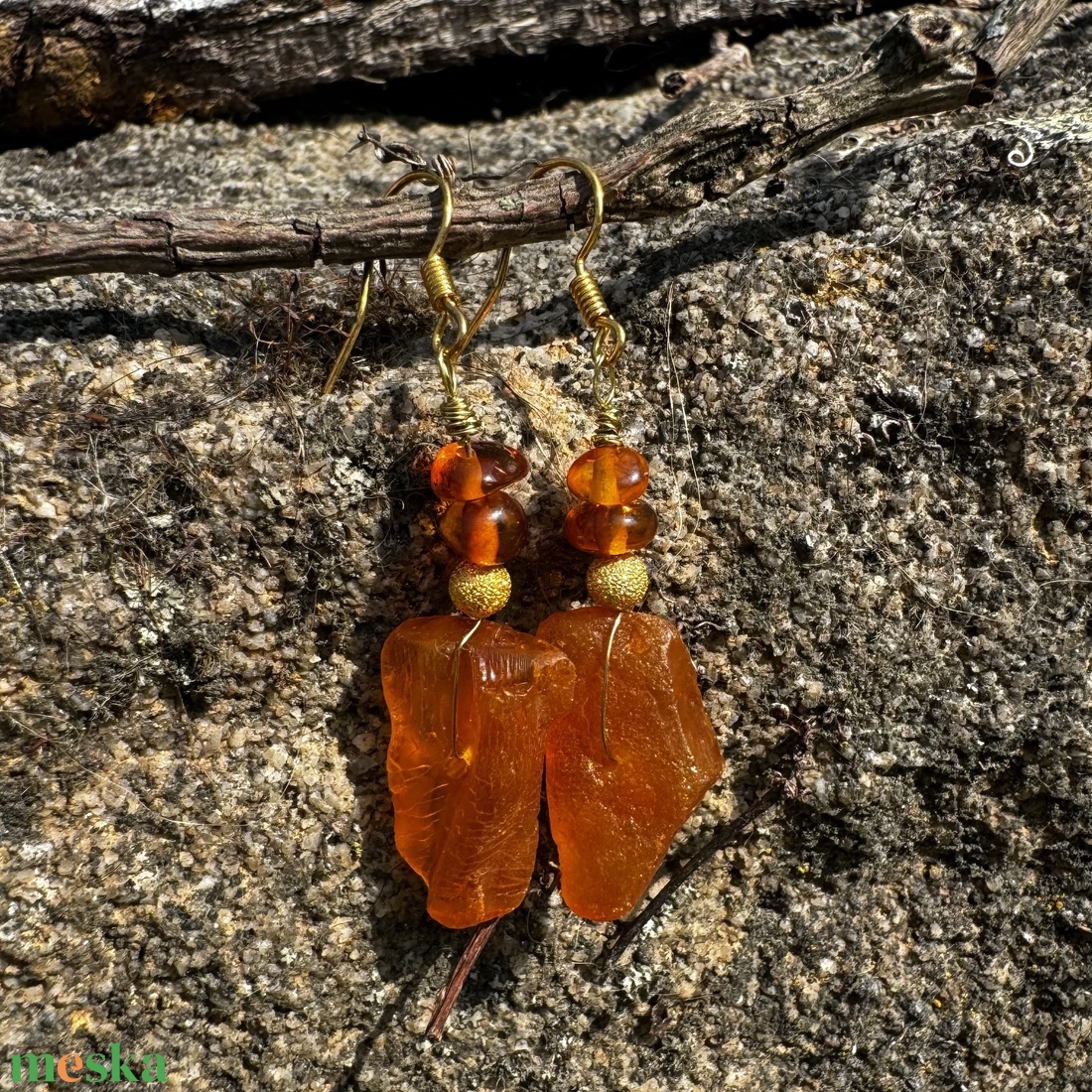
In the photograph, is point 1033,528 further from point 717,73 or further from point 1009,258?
point 717,73

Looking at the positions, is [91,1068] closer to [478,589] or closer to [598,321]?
[478,589]

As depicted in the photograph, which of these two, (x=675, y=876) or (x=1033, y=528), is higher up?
(x=1033, y=528)

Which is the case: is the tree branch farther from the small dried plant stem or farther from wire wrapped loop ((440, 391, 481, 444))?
the small dried plant stem

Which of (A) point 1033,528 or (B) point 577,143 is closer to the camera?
(A) point 1033,528

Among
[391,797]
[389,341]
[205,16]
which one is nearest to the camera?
[391,797]

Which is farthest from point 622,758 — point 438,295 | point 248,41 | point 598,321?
point 248,41

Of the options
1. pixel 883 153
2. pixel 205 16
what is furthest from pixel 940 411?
pixel 205 16

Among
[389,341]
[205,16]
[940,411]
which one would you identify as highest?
[205,16]

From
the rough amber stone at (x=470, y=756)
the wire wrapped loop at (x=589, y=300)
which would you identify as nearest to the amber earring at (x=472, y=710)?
the rough amber stone at (x=470, y=756)
